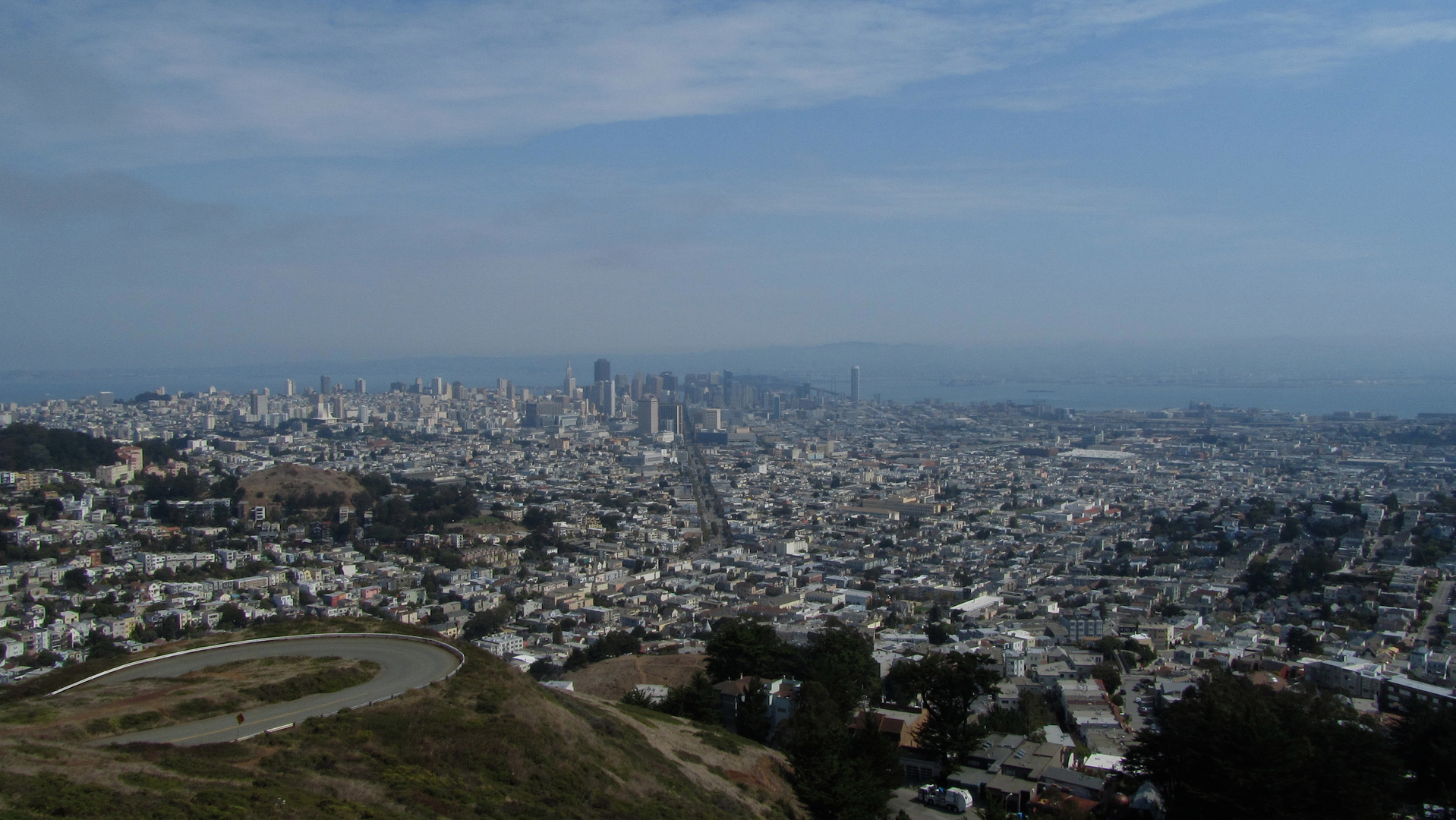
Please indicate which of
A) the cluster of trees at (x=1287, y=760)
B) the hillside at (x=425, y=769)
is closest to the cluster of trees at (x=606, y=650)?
the hillside at (x=425, y=769)

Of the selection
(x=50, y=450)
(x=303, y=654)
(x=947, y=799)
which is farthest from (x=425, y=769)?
(x=50, y=450)

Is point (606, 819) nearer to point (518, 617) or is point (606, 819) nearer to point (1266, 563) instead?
point (518, 617)

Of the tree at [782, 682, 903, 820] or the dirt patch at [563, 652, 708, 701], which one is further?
the dirt patch at [563, 652, 708, 701]

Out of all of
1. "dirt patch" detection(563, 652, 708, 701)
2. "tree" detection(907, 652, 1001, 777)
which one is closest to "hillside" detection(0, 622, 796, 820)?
"tree" detection(907, 652, 1001, 777)

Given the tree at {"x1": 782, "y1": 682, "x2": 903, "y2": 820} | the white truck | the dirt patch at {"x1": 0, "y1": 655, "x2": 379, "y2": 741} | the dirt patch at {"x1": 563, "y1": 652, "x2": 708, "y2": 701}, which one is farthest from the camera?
the dirt patch at {"x1": 563, "y1": 652, "x2": 708, "y2": 701}

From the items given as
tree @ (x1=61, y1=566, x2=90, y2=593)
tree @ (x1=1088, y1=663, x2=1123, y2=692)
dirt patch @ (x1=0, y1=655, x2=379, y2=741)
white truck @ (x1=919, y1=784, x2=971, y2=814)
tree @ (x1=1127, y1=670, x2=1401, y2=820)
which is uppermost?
dirt patch @ (x1=0, y1=655, x2=379, y2=741)

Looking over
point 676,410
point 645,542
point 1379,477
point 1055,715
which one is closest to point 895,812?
point 1055,715

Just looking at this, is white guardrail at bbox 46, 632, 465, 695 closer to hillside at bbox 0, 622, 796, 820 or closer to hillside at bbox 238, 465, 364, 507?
hillside at bbox 0, 622, 796, 820
